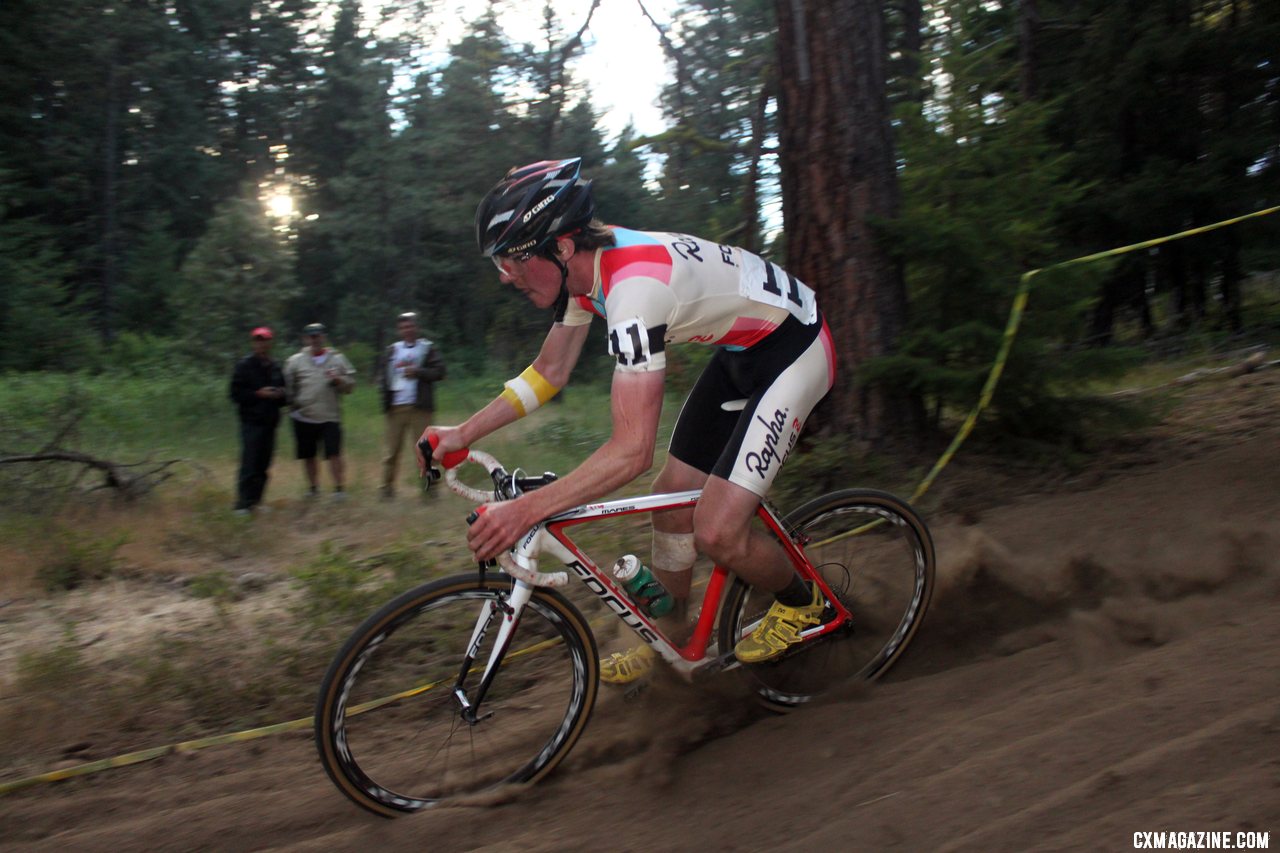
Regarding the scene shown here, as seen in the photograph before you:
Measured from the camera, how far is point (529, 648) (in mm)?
4102

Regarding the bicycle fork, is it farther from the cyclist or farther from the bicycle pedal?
the bicycle pedal

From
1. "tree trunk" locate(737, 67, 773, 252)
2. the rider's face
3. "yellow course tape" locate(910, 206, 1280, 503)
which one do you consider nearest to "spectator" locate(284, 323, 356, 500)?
"tree trunk" locate(737, 67, 773, 252)

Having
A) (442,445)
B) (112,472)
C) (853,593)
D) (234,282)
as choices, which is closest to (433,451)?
(442,445)

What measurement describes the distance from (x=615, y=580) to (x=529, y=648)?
1.68ft

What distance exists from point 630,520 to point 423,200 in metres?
35.0

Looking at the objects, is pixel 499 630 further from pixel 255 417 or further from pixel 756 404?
pixel 255 417

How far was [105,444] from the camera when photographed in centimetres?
1522

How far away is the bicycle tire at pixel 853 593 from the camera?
4211 mm

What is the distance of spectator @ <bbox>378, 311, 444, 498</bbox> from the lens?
34.5 ft

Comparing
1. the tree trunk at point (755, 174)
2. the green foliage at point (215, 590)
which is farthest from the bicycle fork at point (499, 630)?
the tree trunk at point (755, 174)

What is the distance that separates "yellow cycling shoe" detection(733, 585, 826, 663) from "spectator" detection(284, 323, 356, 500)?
7.07 metres

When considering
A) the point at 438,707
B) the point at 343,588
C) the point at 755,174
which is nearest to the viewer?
the point at 438,707

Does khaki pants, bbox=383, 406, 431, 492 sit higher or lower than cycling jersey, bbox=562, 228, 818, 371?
lower

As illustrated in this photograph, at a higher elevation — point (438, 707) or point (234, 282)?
point (234, 282)
